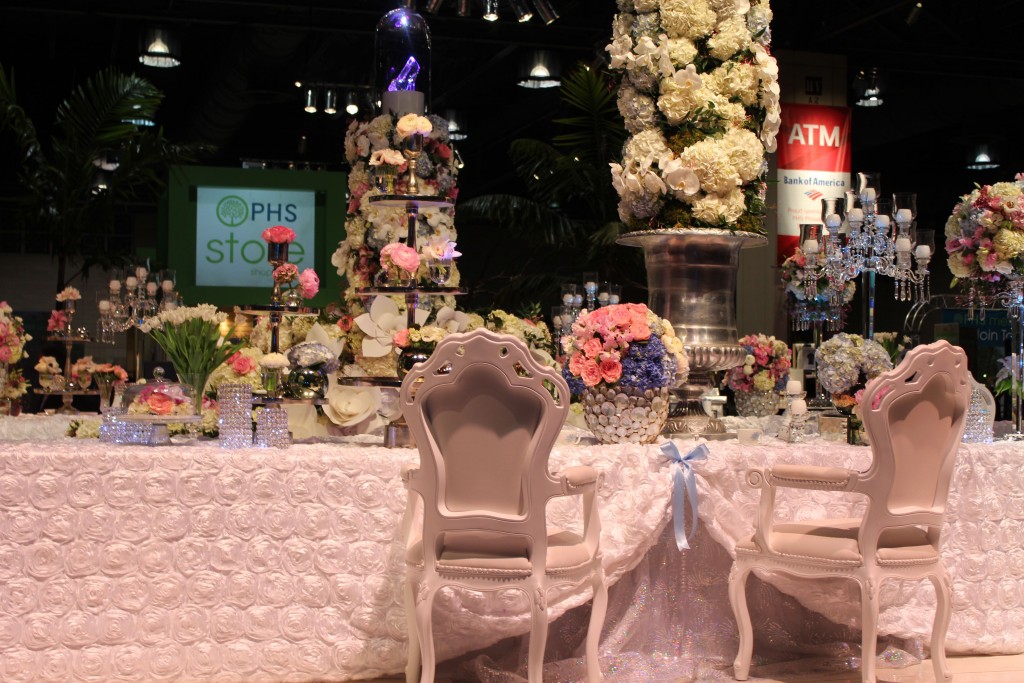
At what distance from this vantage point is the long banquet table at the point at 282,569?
11.2ft

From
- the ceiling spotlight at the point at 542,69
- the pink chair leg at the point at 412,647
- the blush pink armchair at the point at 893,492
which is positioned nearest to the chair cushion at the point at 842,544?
the blush pink armchair at the point at 893,492

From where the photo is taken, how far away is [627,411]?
3844 millimetres

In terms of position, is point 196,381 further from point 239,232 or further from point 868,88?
point 868,88

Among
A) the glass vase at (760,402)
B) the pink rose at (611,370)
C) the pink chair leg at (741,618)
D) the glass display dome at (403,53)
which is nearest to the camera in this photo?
the pink chair leg at (741,618)

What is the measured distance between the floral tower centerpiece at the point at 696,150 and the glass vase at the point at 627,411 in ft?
1.30

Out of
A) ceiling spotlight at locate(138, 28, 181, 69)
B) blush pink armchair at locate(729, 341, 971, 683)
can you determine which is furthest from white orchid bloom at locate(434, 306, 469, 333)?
ceiling spotlight at locate(138, 28, 181, 69)

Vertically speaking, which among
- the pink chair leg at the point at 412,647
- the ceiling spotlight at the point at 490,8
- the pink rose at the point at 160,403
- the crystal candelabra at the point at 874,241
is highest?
the ceiling spotlight at the point at 490,8

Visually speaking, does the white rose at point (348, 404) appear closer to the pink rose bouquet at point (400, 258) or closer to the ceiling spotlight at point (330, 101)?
the pink rose bouquet at point (400, 258)

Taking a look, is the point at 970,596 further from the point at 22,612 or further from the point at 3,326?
the point at 3,326

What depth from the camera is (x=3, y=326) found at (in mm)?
4770

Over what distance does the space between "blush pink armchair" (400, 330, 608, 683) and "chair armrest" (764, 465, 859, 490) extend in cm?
72

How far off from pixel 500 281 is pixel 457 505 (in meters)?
15.7

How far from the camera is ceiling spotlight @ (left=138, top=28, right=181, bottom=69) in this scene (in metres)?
9.88

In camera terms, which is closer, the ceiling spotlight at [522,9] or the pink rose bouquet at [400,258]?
the pink rose bouquet at [400,258]
